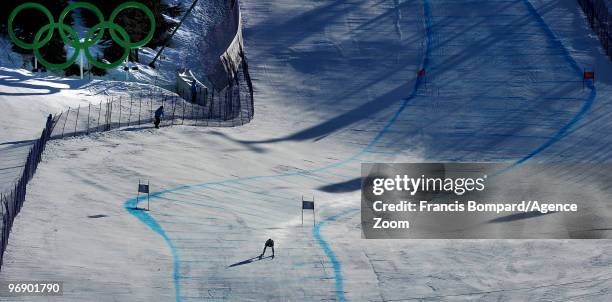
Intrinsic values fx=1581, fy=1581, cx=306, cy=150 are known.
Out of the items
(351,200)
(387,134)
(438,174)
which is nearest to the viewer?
(351,200)

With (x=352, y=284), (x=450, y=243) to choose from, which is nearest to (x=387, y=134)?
(x=450, y=243)

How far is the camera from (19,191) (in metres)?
35.2

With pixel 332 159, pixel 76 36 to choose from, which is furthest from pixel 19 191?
pixel 76 36

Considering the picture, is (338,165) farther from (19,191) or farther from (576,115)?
(19,191)

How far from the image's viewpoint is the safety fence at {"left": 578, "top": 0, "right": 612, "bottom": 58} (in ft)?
174

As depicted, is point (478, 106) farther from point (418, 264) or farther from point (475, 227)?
point (418, 264)

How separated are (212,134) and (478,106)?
8.84 metres

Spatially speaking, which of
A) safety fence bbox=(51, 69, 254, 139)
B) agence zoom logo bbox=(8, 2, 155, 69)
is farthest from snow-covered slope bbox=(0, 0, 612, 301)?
agence zoom logo bbox=(8, 2, 155, 69)

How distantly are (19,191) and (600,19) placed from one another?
26.6 metres

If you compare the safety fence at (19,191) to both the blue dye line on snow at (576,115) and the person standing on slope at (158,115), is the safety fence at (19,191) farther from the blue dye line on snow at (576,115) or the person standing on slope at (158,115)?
the blue dye line on snow at (576,115)

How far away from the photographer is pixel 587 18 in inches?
2192

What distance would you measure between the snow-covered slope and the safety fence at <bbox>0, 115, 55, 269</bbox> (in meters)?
0.33

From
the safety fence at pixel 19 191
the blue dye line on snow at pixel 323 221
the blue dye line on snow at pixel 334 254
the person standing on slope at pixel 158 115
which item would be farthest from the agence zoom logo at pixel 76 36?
the blue dye line on snow at pixel 334 254

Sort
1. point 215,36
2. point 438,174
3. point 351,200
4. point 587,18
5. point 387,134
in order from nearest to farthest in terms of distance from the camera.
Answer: point 351,200 < point 438,174 < point 387,134 < point 587,18 < point 215,36
